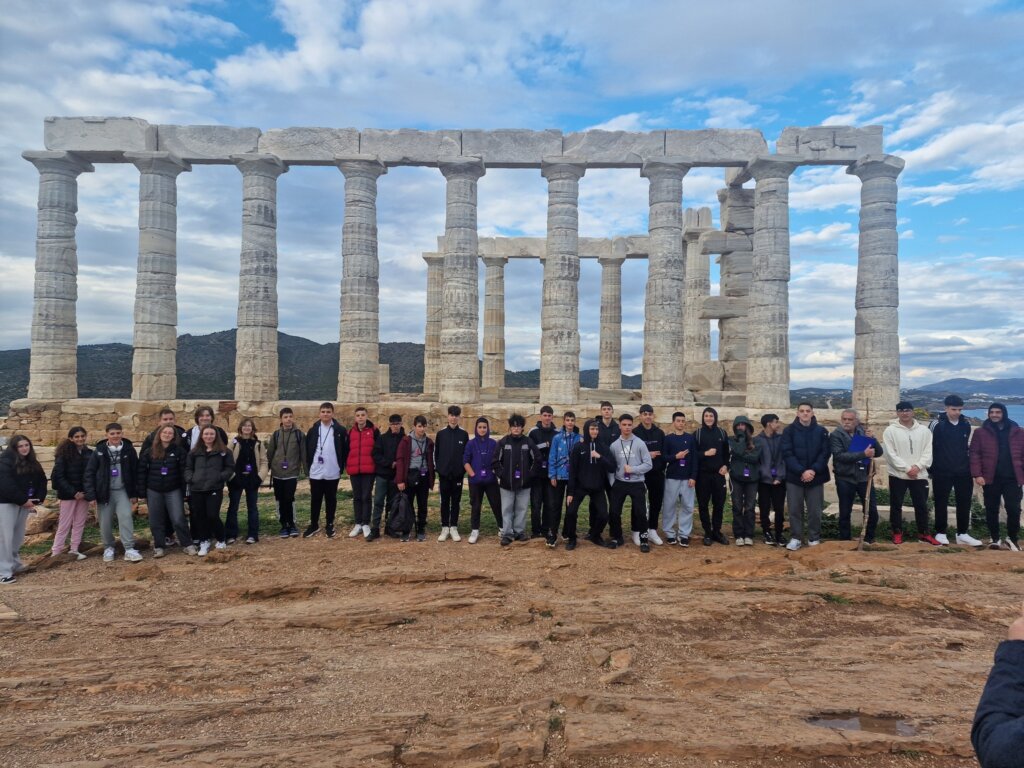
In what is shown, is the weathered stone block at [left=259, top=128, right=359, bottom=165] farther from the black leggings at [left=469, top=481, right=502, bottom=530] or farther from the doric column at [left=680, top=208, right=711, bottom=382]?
the doric column at [left=680, top=208, right=711, bottom=382]

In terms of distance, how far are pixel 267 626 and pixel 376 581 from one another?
1.46 m

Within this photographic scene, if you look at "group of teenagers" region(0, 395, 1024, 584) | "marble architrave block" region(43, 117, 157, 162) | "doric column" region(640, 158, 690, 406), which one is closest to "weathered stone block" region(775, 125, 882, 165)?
"doric column" region(640, 158, 690, 406)

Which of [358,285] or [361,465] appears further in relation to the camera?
[358,285]

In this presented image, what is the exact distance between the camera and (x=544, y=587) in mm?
7031

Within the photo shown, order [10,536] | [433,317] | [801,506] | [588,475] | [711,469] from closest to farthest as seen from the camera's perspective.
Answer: [10,536] → [588,475] → [801,506] → [711,469] → [433,317]

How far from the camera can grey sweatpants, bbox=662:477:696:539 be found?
917 cm

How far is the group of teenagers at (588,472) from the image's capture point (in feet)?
28.2

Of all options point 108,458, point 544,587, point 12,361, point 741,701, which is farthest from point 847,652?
point 12,361

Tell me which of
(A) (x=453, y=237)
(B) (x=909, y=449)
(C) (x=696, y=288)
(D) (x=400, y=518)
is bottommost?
(D) (x=400, y=518)

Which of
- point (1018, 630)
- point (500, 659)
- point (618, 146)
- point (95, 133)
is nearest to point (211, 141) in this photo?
point (95, 133)

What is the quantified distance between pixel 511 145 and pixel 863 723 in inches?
656

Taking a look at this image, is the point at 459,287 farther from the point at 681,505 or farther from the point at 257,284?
the point at 681,505

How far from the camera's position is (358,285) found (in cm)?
1816

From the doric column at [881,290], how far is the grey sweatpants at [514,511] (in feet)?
42.9
